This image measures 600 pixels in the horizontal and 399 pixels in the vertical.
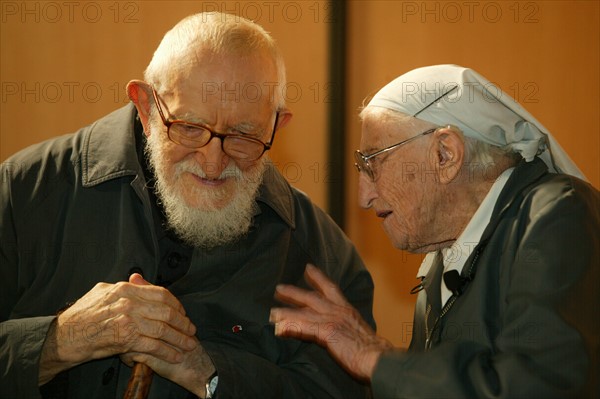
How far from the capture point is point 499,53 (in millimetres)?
4109

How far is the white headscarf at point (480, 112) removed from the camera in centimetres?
220

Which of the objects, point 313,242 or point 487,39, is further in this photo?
point 487,39

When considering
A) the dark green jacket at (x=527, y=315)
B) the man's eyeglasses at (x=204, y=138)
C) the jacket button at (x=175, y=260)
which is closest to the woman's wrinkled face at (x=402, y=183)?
the dark green jacket at (x=527, y=315)

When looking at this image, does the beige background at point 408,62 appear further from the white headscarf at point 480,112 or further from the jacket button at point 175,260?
the white headscarf at point 480,112

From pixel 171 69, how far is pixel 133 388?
932 millimetres

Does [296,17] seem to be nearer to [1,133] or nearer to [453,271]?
[1,133]

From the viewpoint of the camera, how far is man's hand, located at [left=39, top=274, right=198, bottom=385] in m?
2.19

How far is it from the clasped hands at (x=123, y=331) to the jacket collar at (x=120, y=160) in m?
0.40

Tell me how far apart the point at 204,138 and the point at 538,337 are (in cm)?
114

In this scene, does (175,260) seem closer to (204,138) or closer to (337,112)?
(204,138)

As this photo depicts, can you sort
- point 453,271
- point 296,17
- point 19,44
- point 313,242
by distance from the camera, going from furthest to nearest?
point 296,17 < point 19,44 < point 313,242 < point 453,271

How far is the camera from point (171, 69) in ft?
8.18

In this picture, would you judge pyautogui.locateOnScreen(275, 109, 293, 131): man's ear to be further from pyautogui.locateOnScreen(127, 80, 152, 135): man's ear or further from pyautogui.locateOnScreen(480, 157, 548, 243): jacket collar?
pyautogui.locateOnScreen(480, 157, 548, 243): jacket collar

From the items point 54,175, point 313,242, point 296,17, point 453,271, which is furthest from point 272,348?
point 296,17
